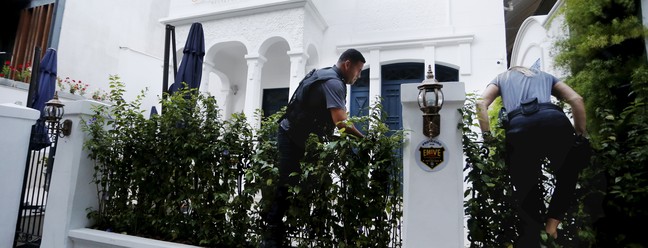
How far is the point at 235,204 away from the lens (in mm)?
2762

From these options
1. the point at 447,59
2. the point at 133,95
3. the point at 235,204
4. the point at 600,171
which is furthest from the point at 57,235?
the point at 133,95

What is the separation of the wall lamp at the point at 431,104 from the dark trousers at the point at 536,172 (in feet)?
1.80

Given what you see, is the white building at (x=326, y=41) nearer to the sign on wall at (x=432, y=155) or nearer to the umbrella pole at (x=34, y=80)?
the umbrella pole at (x=34, y=80)

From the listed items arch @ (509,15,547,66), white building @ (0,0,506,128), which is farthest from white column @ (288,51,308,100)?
arch @ (509,15,547,66)

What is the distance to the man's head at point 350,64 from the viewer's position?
2758 millimetres

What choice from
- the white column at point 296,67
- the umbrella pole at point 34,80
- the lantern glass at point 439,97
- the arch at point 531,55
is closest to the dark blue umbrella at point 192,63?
the white column at point 296,67

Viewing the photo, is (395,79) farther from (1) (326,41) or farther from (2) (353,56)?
(2) (353,56)

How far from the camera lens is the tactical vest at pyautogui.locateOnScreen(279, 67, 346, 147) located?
2572mm

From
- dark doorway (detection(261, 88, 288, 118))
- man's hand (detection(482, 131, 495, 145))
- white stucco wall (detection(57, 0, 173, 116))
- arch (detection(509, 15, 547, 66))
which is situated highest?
white stucco wall (detection(57, 0, 173, 116))

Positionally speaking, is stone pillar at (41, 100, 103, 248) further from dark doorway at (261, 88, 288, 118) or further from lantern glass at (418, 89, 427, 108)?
dark doorway at (261, 88, 288, 118)

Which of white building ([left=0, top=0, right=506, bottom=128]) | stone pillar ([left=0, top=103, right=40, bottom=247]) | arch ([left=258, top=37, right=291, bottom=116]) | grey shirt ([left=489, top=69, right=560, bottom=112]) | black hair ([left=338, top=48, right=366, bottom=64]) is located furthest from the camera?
arch ([left=258, top=37, right=291, bottom=116])

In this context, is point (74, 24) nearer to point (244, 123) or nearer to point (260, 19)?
point (260, 19)

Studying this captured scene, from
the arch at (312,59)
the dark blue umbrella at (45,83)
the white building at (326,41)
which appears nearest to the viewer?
the dark blue umbrella at (45,83)

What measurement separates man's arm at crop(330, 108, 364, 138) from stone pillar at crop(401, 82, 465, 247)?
400 mm
